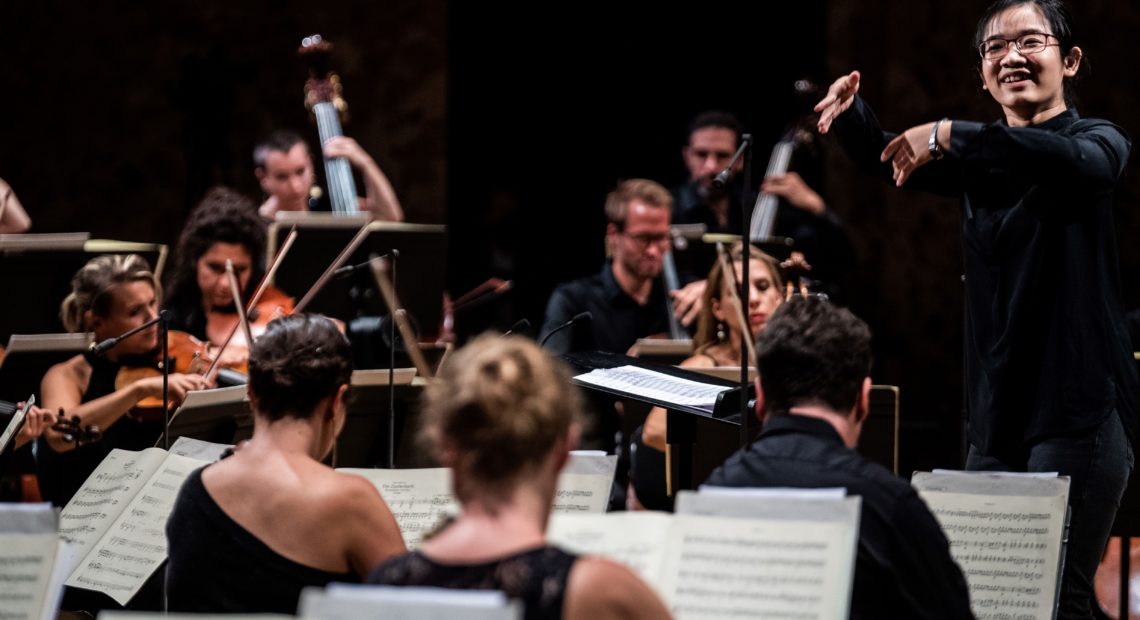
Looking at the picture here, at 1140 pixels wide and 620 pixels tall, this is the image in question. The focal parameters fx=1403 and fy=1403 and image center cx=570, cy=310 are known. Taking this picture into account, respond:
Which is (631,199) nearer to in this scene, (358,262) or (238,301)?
(358,262)

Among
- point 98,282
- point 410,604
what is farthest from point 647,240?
point 410,604

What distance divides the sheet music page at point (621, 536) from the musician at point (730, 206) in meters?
3.80

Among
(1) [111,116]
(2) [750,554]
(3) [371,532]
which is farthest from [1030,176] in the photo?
(1) [111,116]

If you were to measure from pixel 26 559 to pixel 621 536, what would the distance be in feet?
2.76

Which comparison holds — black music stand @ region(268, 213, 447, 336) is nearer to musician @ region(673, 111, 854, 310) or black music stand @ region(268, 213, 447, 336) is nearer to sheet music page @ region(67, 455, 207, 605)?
musician @ region(673, 111, 854, 310)

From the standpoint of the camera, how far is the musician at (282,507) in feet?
7.38

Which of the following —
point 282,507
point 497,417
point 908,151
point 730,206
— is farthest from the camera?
point 730,206

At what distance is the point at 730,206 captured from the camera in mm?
6031

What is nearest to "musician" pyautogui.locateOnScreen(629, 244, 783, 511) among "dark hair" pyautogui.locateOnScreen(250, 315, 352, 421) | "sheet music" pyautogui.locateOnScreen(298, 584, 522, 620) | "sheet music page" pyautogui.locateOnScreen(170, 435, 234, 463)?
"sheet music page" pyautogui.locateOnScreen(170, 435, 234, 463)

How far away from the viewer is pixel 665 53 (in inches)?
282

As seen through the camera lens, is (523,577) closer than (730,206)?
Yes

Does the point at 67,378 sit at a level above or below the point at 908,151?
below

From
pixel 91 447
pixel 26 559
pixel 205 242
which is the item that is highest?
pixel 205 242

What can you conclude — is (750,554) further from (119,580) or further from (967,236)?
(119,580)
